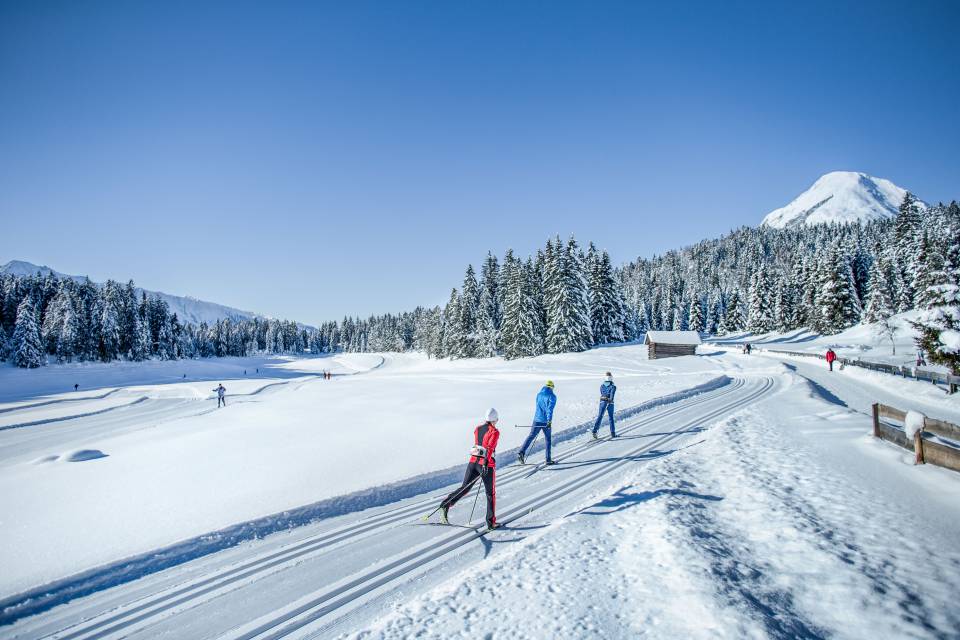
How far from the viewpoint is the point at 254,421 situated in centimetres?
2030

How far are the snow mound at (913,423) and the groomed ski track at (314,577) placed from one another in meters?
6.81

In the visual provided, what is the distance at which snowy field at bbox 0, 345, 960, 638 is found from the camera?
15.7 feet

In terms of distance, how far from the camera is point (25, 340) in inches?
2413

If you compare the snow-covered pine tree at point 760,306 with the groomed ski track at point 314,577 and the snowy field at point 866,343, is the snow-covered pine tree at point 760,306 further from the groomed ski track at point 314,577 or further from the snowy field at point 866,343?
the groomed ski track at point 314,577

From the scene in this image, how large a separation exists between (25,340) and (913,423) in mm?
91505

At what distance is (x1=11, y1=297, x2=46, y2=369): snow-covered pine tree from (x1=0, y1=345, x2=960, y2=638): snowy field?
223 feet

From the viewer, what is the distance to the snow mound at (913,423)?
9328mm

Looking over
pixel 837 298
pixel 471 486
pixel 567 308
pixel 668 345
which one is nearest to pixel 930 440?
pixel 471 486

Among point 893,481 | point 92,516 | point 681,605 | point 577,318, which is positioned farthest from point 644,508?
point 577,318

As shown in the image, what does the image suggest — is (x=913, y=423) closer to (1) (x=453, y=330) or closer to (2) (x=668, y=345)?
(2) (x=668, y=345)

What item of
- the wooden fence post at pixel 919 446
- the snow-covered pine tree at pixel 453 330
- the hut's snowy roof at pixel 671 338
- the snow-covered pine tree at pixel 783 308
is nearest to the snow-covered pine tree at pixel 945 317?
the wooden fence post at pixel 919 446

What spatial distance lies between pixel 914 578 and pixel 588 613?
167 inches

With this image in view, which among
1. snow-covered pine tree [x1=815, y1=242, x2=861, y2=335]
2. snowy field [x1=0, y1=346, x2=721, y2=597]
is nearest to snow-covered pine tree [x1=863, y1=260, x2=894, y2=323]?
snow-covered pine tree [x1=815, y1=242, x2=861, y2=335]

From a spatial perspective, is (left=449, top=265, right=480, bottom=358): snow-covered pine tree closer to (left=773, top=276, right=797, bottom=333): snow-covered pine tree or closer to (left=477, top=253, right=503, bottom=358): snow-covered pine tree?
(left=477, top=253, right=503, bottom=358): snow-covered pine tree
